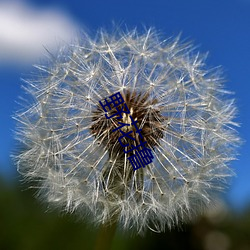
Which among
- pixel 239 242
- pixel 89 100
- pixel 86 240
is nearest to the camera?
pixel 89 100

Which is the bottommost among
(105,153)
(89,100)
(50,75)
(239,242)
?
(239,242)

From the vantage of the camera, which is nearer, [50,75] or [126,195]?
[126,195]

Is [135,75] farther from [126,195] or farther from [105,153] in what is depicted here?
[126,195]

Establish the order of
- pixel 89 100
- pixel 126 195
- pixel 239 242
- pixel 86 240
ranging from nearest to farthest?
1. pixel 126 195
2. pixel 89 100
3. pixel 86 240
4. pixel 239 242

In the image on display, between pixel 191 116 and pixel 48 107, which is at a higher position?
pixel 48 107

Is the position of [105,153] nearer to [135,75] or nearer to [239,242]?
[135,75]

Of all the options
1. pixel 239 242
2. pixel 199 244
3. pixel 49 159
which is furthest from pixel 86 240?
pixel 49 159
